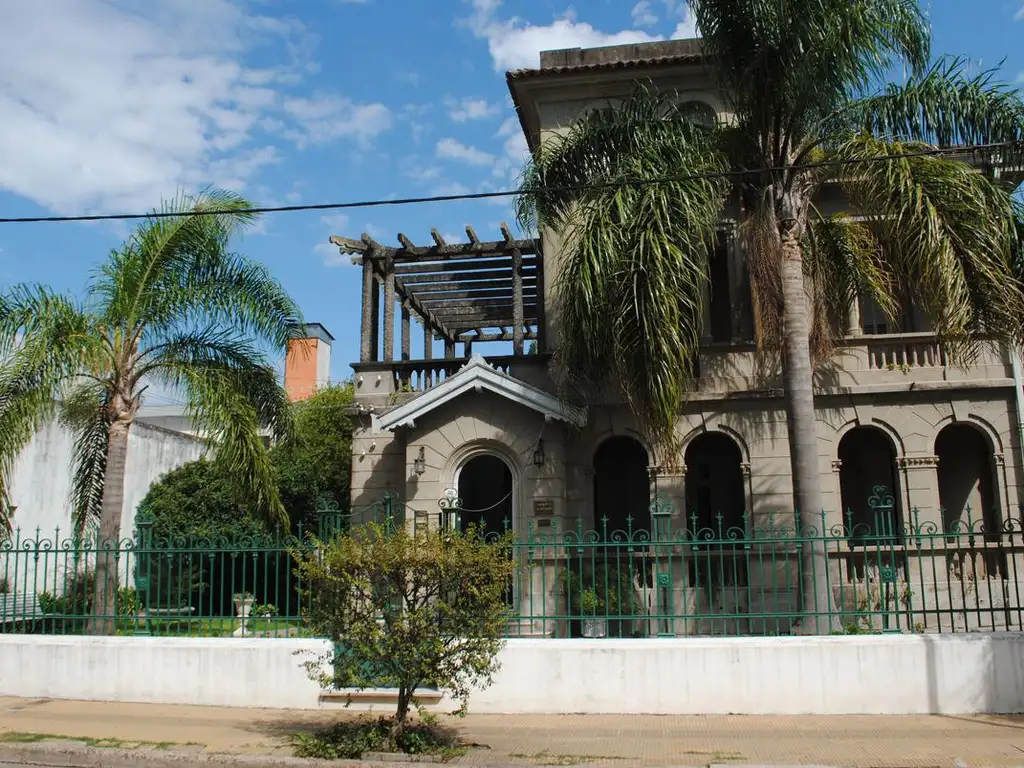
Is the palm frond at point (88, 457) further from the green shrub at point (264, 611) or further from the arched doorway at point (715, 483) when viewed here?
the arched doorway at point (715, 483)

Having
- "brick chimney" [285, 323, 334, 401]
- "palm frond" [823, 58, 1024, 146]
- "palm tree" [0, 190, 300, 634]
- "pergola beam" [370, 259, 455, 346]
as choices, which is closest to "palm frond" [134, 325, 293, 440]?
"palm tree" [0, 190, 300, 634]

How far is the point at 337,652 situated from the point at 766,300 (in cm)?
830

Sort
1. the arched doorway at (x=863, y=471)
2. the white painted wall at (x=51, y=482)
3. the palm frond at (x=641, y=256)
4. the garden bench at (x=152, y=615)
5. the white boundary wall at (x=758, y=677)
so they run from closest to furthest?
the white boundary wall at (x=758, y=677)
the garden bench at (x=152, y=615)
the palm frond at (x=641, y=256)
the arched doorway at (x=863, y=471)
the white painted wall at (x=51, y=482)

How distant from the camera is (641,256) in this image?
448 inches

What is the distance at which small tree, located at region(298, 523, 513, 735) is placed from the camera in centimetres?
828

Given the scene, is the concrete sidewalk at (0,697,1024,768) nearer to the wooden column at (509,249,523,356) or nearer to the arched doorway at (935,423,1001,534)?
the arched doorway at (935,423,1001,534)

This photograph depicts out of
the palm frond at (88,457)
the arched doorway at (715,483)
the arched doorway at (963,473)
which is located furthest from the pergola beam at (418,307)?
the arched doorway at (963,473)

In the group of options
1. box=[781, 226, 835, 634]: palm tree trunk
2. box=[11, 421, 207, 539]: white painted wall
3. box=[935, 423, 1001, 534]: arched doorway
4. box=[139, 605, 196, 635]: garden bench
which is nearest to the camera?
box=[781, 226, 835, 634]: palm tree trunk

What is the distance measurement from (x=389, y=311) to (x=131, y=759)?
9901 mm

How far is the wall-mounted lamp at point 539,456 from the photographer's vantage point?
14.9m

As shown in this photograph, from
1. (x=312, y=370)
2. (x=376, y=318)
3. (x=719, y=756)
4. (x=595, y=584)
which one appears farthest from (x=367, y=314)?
(x=312, y=370)

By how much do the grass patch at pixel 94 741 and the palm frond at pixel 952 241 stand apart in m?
9.26

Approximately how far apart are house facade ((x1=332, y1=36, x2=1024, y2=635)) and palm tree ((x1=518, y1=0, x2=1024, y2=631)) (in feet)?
8.42

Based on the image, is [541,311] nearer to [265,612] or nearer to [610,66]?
[610,66]
